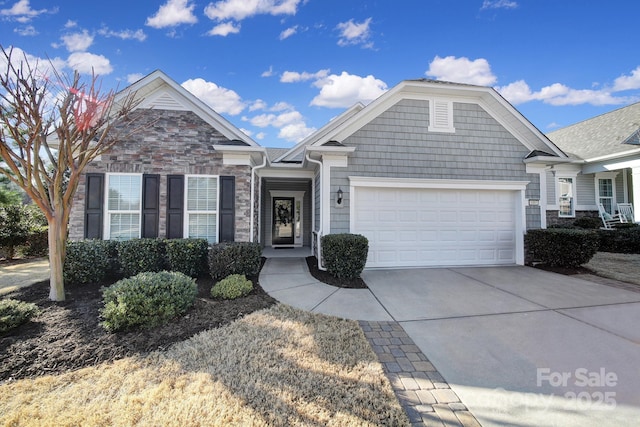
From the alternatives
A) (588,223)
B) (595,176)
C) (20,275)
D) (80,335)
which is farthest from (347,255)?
(595,176)

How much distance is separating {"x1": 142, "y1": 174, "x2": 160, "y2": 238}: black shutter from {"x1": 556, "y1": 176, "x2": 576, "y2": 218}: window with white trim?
1689 cm

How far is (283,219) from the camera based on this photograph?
12.4 metres

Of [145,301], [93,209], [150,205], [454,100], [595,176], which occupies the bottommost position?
[145,301]

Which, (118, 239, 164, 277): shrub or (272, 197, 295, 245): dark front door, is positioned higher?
(272, 197, 295, 245): dark front door

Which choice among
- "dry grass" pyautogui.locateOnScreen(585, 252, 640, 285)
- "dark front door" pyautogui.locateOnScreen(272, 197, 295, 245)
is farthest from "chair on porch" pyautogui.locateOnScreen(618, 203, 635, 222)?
"dark front door" pyautogui.locateOnScreen(272, 197, 295, 245)

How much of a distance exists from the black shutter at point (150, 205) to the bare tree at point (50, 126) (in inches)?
83.0

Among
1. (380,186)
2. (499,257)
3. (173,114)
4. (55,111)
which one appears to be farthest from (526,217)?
(55,111)

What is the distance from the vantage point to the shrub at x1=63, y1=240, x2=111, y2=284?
5828 mm

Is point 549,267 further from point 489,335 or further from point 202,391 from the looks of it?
point 202,391

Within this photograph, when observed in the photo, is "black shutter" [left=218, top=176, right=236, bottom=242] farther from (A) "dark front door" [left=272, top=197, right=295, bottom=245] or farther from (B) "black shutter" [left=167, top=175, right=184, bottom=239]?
(A) "dark front door" [left=272, top=197, right=295, bottom=245]

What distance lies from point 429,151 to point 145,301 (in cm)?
747

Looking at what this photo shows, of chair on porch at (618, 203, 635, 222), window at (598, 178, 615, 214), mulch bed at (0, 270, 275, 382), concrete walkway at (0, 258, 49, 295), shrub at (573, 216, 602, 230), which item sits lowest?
mulch bed at (0, 270, 275, 382)

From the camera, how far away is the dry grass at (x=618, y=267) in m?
6.63

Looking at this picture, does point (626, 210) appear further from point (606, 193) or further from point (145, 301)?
point (145, 301)
